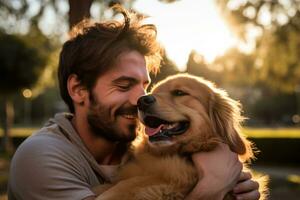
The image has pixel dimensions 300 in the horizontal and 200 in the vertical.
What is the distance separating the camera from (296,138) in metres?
19.6

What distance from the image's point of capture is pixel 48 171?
2.76 metres

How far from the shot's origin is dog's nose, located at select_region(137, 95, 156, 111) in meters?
3.40

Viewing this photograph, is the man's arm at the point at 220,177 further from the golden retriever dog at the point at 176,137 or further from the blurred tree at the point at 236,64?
the blurred tree at the point at 236,64

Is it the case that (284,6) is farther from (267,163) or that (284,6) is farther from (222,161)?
(222,161)

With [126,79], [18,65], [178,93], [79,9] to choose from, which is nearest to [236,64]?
[18,65]

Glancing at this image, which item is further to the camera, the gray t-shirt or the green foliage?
the green foliage

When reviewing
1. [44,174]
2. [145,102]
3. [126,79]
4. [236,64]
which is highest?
[126,79]

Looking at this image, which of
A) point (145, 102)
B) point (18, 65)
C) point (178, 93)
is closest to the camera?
point (145, 102)

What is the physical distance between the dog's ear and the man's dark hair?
0.60 m

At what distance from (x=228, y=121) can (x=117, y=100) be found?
0.83 m

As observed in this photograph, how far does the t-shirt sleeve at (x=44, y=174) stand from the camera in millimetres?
2744

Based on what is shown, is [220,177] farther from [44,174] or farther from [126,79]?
[44,174]

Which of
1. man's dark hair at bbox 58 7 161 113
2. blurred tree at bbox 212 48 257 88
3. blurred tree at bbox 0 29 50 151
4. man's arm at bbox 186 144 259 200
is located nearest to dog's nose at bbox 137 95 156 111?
man's dark hair at bbox 58 7 161 113

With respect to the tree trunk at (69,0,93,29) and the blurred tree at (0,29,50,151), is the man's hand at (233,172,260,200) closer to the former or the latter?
the tree trunk at (69,0,93,29)
